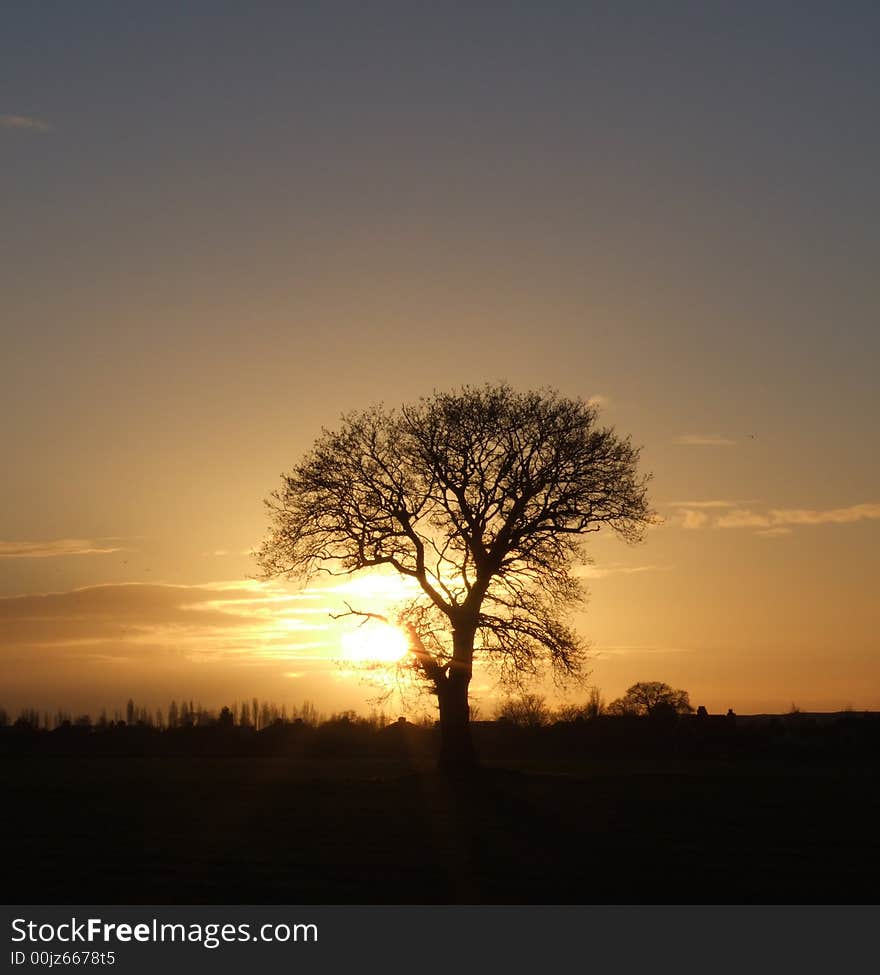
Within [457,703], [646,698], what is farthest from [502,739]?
[646,698]

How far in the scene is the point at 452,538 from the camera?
4150 cm

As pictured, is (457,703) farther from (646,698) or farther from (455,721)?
(646,698)

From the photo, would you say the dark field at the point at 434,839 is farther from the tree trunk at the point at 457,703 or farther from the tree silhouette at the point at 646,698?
the tree silhouette at the point at 646,698

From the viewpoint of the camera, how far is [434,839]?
23.1 metres

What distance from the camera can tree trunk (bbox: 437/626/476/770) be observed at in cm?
4047

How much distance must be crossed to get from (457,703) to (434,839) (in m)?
17.8

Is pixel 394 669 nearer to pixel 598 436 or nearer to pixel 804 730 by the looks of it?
pixel 598 436

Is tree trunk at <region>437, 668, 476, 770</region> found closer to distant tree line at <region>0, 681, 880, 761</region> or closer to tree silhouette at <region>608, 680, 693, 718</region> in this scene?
distant tree line at <region>0, 681, 880, 761</region>

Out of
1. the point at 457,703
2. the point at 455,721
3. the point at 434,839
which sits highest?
the point at 457,703

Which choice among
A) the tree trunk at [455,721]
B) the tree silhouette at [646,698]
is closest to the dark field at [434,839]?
the tree trunk at [455,721]

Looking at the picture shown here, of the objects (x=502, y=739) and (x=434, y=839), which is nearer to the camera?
(x=434, y=839)

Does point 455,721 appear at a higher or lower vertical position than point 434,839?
higher

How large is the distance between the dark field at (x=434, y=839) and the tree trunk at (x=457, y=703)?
4.66 feet
